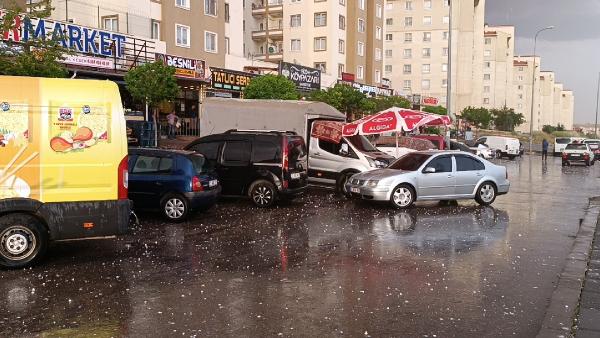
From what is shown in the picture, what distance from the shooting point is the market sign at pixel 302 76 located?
36.2 m

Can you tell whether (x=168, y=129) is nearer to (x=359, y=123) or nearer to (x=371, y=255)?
(x=359, y=123)

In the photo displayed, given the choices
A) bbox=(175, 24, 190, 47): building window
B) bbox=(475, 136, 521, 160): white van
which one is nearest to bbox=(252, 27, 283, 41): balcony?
bbox=(475, 136, 521, 160): white van

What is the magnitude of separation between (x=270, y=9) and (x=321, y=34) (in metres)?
7.37

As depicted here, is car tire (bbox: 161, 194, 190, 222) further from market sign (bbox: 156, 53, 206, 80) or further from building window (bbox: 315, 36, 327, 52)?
building window (bbox: 315, 36, 327, 52)

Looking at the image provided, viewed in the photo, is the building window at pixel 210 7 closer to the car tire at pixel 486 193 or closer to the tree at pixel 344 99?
the tree at pixel 344 99

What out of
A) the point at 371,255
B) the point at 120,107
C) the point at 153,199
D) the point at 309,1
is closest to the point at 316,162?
the point at 153,199

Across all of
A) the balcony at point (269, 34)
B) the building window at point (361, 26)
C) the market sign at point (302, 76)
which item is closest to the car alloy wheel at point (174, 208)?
the market sign at point (302, 76)

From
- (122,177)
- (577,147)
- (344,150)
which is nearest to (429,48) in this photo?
(577,147)

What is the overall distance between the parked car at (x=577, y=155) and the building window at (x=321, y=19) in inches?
1107

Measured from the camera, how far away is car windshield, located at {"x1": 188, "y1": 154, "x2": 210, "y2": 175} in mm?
11531

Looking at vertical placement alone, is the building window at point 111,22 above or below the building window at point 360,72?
below

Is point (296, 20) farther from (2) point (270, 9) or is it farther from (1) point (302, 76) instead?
(1) point (302, 76)

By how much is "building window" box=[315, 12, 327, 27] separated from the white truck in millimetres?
39261

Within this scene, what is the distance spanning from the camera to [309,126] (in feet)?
57.9
